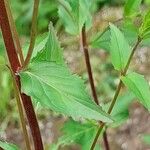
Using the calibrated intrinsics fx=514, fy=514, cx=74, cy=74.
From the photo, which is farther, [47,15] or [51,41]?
[47,15]

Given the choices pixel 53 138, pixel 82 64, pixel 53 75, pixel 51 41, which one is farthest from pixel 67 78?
pixel 82 64

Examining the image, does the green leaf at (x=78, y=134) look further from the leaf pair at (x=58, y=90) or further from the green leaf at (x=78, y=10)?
the leaf pair at (x=58, y=90)

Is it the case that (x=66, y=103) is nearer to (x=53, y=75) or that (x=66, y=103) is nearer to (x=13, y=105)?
(x=53, y=75)

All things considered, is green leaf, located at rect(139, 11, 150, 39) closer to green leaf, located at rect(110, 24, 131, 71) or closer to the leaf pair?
green leaf, located at rect(110, 24, 131, 71)

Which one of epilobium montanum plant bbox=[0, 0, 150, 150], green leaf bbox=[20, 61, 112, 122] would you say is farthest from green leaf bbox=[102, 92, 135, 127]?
green leaf bbox=[20, 61, 112, 122]

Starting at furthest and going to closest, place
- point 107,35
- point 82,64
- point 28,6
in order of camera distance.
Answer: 1. point 28,6
2. point 82,64
3. point 107,35

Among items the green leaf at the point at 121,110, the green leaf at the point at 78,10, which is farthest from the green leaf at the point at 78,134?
the green leaf at the point at 78,10

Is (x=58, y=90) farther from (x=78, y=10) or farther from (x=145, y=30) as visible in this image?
(x=78, y=10)

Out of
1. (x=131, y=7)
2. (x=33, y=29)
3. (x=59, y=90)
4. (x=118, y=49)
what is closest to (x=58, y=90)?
(x=59, y=90)
